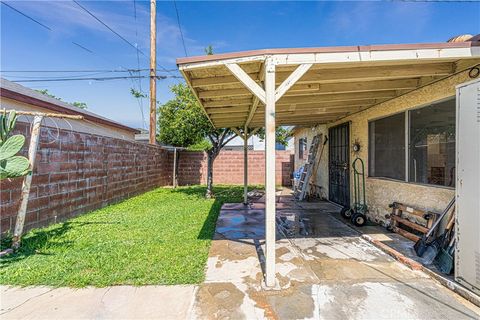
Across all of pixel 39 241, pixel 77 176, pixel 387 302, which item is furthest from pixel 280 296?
pixel 77 176

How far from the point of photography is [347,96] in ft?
16.7

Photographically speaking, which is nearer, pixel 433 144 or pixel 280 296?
pixel 280 296

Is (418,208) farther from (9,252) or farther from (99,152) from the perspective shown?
(99,152)

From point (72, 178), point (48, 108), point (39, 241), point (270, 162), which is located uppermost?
point (48, 108)

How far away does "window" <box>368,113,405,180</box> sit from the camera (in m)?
5.09

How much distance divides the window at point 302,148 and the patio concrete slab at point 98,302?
9560mm

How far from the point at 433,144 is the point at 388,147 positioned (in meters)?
1.17

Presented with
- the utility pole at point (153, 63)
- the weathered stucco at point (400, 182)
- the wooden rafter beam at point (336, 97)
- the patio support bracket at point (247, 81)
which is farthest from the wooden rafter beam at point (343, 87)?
the utility pole at point (153, 63)

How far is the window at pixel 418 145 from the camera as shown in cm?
401

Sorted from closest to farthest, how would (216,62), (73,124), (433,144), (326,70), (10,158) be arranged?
(216,62) → (10,158) → (326,70) → (433,144) → (73,124)

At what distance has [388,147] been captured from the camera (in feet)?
18.1

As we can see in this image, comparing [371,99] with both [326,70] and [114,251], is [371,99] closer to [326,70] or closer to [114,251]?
[326,70]

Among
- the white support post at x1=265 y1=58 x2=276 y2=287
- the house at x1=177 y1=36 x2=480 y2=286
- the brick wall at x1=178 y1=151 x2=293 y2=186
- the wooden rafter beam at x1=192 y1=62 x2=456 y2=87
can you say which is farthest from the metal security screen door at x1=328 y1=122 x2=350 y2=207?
the brick wall at x1=178 y1=151 x2=293 y2=186

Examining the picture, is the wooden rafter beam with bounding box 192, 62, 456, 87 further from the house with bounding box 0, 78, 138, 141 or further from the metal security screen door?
the house with bounding box 0, 78, 138, 141
